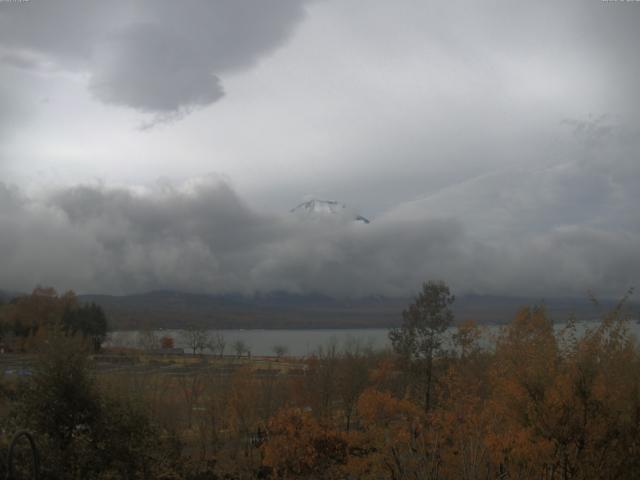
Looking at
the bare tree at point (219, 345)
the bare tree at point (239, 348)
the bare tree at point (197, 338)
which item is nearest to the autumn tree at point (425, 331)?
the bare tree at point (219, 345)

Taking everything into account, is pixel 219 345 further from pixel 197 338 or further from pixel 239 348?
pixel 197 338

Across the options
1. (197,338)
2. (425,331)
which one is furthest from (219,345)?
(197,338)

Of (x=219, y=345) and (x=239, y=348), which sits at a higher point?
(x=219, y=345)

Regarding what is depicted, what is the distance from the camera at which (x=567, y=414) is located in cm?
1469

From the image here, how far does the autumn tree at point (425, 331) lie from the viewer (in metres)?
40.9

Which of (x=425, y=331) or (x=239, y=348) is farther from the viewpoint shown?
(x=239, y=348)

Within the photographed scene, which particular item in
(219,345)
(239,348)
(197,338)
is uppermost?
(219,345)

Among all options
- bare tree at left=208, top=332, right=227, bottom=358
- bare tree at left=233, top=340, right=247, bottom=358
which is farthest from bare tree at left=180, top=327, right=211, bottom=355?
bare tree at left=233, top=340, right=247, bottom=358

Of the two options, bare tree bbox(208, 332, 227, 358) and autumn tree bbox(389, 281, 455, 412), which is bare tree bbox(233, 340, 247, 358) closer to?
bare tree bbox(208, 332, 227, 358)

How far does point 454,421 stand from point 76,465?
14.9 m

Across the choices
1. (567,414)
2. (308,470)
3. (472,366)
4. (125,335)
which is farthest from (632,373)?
(125,335)

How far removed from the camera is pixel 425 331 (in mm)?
41406

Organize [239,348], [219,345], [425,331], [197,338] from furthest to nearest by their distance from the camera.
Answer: [197,338], [239,348], [219,345], [425,331]

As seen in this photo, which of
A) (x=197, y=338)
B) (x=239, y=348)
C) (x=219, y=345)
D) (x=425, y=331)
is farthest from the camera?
(x=197, y=338)
